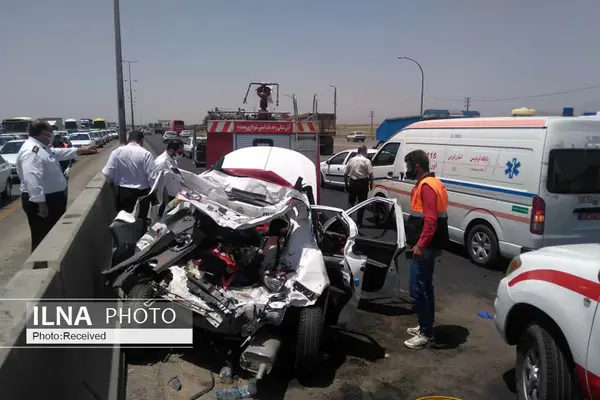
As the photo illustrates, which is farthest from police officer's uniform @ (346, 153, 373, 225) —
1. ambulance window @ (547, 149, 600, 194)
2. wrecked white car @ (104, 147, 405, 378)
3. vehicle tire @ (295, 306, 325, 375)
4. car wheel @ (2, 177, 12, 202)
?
car wheel @ (2, 177, 12, 202)

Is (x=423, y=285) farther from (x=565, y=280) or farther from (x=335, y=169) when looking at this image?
(x=335, y=169)

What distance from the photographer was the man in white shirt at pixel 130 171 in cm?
700

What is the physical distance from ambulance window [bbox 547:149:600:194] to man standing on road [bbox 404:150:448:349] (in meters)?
2.59

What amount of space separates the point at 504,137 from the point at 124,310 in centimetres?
600

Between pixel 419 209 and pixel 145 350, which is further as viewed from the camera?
pixel 419 209

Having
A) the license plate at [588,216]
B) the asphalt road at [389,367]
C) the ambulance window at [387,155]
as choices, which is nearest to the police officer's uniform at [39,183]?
the asphalt road at [389,367]

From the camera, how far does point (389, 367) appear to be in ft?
14.7

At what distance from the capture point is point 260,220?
4328 mm

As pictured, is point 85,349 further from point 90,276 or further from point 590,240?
point 590,240

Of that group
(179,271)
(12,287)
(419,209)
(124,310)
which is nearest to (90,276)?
(124,310)

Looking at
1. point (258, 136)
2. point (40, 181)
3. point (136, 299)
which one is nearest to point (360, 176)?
point (258, 136)

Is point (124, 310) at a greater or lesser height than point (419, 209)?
lesser

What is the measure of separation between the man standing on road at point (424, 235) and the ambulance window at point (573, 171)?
8.50 ft

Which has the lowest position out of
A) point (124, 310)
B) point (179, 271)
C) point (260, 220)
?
point (124, 310)
